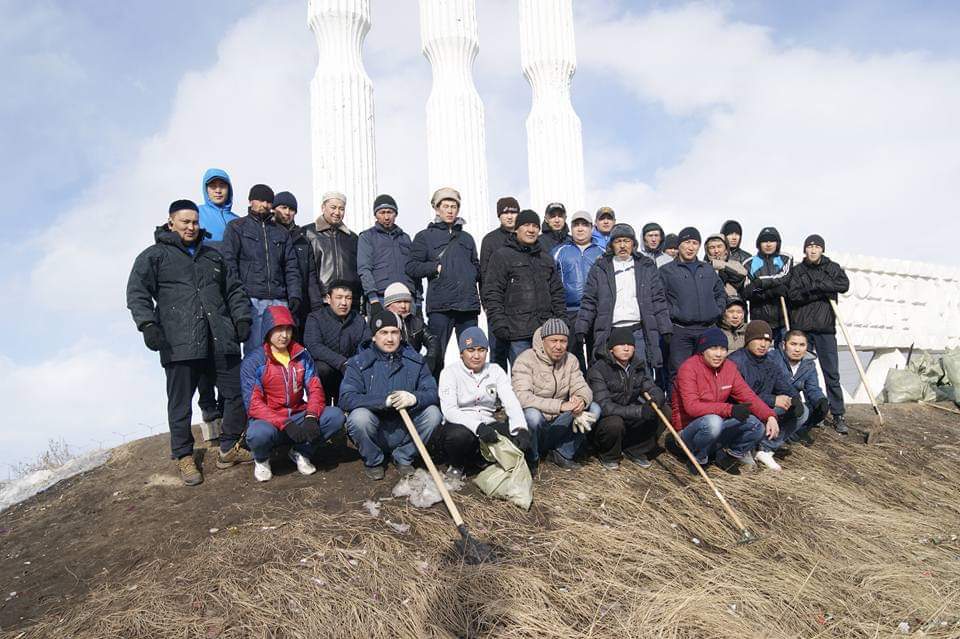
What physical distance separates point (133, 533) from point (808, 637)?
431 centimetres

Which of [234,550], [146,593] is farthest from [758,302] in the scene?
[146,593]

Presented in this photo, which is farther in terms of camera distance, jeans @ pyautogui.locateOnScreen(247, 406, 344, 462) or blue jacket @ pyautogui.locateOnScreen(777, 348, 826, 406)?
blue jacket @ pyautogui.locateOnScreen(777, 348, 826, 406)

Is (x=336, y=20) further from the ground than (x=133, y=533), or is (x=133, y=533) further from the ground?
(x=336, y=20)

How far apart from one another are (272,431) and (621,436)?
2.70m

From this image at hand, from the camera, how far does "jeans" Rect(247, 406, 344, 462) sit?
201 inches

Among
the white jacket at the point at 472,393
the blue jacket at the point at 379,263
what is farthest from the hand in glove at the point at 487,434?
the blue jacket at the point at 379,263

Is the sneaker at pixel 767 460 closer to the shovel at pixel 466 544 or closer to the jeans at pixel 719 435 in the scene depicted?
the jeans at pixel 719 435

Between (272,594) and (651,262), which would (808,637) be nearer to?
(272,594)

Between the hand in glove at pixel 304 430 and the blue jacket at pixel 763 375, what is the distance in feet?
11.8

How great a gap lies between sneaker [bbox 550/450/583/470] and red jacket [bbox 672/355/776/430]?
0.95 m

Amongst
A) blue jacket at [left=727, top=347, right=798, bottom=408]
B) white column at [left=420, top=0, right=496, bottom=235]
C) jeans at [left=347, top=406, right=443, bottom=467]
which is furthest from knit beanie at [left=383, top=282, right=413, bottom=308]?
white column at [left=420, top=0, right=496, bottom=235]

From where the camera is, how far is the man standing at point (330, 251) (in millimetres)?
6180

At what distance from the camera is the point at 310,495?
5055 millimetres

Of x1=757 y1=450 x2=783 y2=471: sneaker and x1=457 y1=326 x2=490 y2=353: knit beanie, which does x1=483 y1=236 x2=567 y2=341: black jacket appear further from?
x1=757 y1=450 x2=783 y2=471: sneaker
